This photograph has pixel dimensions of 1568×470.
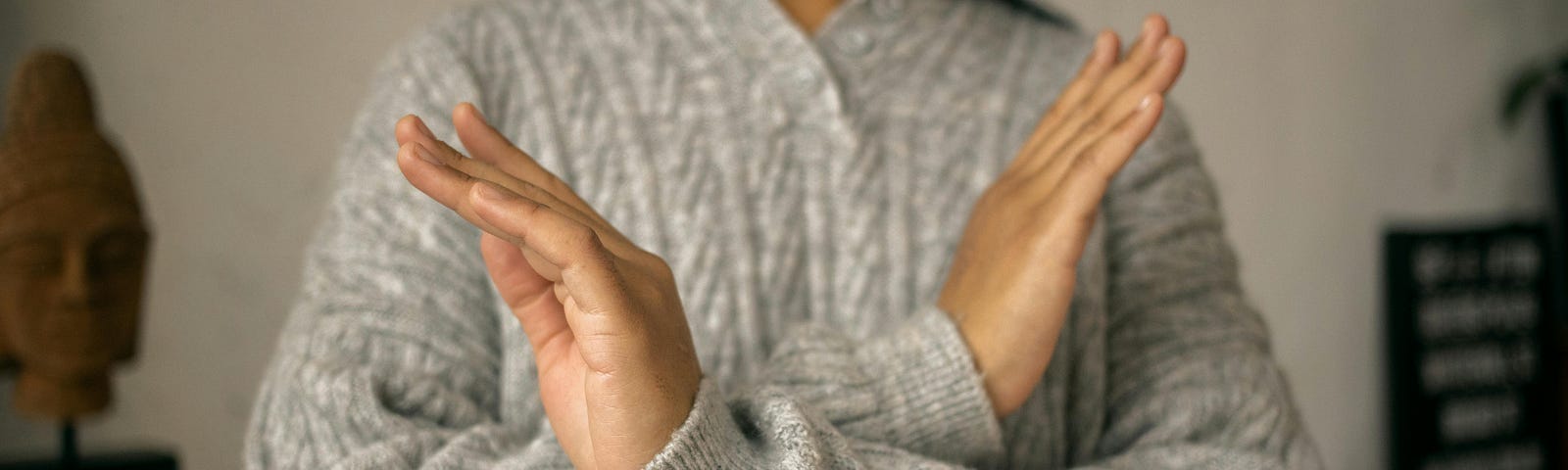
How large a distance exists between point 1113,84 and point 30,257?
0.85 metres

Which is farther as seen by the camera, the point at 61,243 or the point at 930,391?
the point at 61,243

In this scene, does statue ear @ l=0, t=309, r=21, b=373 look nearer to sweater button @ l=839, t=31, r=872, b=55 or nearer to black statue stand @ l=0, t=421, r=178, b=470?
black statue stand @ l=0, t=421, r=178, b=470

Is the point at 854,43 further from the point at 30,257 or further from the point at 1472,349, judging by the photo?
the point at 1472,349

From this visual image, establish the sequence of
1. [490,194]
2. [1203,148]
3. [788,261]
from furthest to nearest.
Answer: [1203,148]
[788,261]
[490,194]

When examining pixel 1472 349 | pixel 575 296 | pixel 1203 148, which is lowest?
pixel 1472 349

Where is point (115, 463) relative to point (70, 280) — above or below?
below

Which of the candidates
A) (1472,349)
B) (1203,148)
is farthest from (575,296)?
(1472,349)

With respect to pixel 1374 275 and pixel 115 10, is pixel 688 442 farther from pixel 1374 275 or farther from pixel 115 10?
pixel 1374 275

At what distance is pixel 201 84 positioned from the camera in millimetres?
1208

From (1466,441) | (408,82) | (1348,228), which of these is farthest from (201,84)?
(1466,441)

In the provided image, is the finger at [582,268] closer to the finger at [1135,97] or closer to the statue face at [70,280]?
the finger at [1135,97]

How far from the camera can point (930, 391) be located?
2.13 ft

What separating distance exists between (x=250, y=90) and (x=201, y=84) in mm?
46

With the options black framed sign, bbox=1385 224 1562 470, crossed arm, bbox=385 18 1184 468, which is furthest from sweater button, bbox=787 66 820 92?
black framed sign, bbox=1385 224 1562 470
